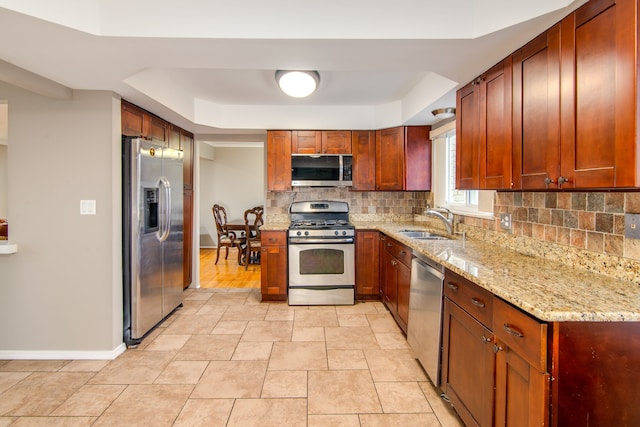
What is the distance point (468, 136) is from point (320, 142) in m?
2.01

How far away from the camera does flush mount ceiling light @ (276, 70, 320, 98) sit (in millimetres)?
2711

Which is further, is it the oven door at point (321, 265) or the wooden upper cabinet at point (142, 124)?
the oven door at point (321, 265)

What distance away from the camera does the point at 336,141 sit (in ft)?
13.5

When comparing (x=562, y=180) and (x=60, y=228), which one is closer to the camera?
(x=562, y=180)

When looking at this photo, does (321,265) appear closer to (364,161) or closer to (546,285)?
(364,161)

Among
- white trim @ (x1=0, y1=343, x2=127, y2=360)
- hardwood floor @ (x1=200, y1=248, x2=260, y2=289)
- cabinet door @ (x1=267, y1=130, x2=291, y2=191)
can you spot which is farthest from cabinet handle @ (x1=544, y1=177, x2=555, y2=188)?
hardwood floor @ (x1=200, y1=248, x2=260, y2=289)

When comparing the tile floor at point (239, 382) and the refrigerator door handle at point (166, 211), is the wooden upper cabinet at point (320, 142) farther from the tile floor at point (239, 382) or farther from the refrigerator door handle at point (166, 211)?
the tile floor at point (239, 382)

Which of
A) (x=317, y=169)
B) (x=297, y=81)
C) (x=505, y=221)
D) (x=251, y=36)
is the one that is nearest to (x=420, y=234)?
(x=505, y=221)

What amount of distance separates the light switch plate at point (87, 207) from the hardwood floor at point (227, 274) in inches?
88.0

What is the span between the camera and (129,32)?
1.75 metres

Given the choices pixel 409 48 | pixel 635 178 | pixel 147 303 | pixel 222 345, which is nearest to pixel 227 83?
pixel 409 48

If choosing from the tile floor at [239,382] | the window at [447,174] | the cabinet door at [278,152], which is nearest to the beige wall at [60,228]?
the tile floor at [239,382]

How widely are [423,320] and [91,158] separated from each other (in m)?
2.78

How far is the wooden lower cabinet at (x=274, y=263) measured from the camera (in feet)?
12.6
